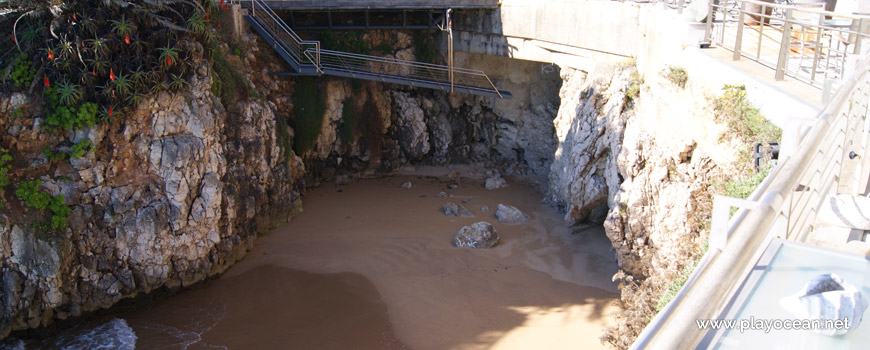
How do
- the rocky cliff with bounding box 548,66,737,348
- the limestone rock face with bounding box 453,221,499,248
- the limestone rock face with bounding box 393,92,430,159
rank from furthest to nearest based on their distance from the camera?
1. the limestone rock face with bounding box 393,92,430,159
2. the limestone rock face with bounding box 453,221,499,248
3. the rocky cliff with bounding box 548,66,737,348

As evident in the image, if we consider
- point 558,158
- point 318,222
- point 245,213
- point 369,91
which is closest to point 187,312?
point 245,213

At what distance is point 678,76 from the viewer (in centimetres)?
1102

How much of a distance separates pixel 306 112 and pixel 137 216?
18.4 feet

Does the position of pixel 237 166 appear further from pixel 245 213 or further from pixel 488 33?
pixel 488 33

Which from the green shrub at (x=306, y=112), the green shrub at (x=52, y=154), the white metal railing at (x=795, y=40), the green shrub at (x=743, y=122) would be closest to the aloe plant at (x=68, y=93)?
the green shrub at (x=52, y=154)

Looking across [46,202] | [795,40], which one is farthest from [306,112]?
[795,40]

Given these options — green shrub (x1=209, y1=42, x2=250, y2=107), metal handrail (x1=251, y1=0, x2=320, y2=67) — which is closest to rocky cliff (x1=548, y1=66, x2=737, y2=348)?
metal handrail (x1=251, y1=0, x2=320, y2=67)

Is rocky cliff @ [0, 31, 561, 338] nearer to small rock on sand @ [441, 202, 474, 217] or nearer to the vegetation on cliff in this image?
the vegetation on cliff

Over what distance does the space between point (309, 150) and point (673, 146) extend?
9.55 meters

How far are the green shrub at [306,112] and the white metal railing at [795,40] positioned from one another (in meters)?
9.59

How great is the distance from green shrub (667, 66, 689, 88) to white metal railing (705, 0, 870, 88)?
2.30 ft

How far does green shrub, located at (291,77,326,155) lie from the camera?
1703 centimetres

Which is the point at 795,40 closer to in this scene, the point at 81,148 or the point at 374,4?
the point at 374,4

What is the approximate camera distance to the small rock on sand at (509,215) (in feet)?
52.0
